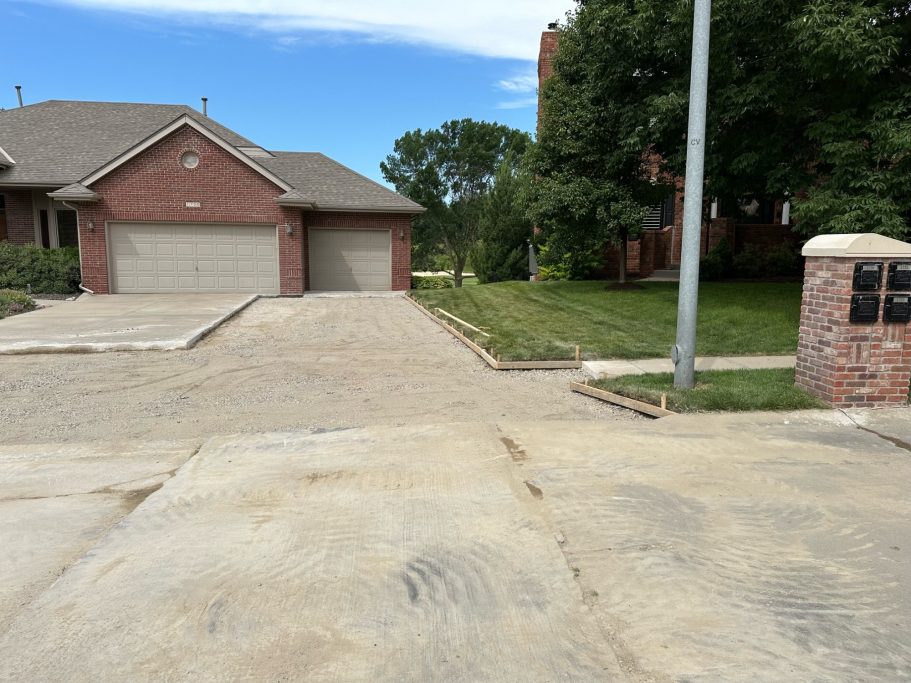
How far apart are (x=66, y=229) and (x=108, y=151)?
135 inches

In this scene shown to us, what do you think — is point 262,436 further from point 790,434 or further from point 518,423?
point 790,434

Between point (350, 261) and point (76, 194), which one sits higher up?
point (76, 194)

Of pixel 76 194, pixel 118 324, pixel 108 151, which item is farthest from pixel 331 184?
pixel 118 324

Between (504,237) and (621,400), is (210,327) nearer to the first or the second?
(621,400)

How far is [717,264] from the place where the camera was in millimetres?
21297

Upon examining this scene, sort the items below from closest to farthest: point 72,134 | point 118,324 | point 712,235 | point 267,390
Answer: point 267,390 → point 118,324 → point 712,235 → point 72,134

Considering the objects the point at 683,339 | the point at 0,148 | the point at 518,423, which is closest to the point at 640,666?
the point at 518,423

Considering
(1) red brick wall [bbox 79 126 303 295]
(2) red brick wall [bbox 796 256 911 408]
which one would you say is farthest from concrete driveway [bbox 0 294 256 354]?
(2) red brick wall [bbox 796 256 911 408]

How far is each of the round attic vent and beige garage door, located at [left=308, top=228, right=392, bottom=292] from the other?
15.7 feet

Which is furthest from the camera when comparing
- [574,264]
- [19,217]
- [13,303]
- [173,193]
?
[574,264]

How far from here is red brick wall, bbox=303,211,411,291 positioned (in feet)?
78.6

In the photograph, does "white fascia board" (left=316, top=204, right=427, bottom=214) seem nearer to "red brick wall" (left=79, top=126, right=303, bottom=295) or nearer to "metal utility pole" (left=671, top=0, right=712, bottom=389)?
"red brick wall" (left=79, top=126, right=303, bottom=295)

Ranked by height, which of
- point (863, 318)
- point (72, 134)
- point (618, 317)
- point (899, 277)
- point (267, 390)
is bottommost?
point (267, 390)

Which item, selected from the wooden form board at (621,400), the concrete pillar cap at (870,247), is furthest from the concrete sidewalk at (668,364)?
the concrete pillar cap at (870,247)
